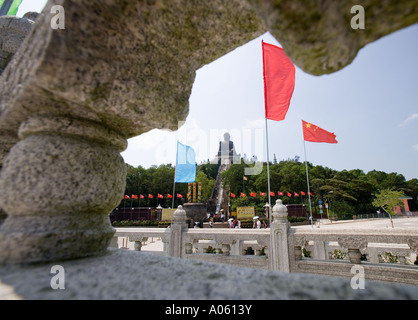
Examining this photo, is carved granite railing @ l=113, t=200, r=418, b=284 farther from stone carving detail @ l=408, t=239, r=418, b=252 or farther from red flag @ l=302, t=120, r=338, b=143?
red flag @ l=302, t=120, r=338, b=143

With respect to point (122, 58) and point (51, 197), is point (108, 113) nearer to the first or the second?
point (122, 58)

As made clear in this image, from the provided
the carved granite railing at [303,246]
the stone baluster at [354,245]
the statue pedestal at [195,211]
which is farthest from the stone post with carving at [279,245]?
the statue pedestal at [195,211]

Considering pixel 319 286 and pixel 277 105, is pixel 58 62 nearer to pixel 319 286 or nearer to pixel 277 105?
pixel 319 286

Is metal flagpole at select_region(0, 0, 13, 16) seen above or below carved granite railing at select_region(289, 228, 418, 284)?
above

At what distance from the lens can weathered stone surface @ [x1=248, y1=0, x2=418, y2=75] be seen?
30.1 inches

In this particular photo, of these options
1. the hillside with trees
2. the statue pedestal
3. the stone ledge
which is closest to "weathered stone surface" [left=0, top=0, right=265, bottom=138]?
the stone ledge

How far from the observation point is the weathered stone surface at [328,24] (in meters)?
0.76

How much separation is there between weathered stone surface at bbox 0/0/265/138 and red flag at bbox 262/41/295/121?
6.56 metres

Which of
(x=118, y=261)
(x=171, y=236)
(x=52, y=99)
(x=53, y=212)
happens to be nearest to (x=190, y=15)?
(x=52, y=99)

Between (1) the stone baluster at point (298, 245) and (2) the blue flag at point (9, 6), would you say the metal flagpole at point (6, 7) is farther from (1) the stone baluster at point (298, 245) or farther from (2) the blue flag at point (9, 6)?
(1) the stone baluster at point (298, 245)

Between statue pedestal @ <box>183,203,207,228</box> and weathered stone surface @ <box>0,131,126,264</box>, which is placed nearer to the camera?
weathered stone surface @ <box>0,131,126,264</box>

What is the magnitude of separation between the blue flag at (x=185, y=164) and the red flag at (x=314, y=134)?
6.54 meters

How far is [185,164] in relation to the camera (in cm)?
1359

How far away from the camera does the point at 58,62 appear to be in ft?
3.47
